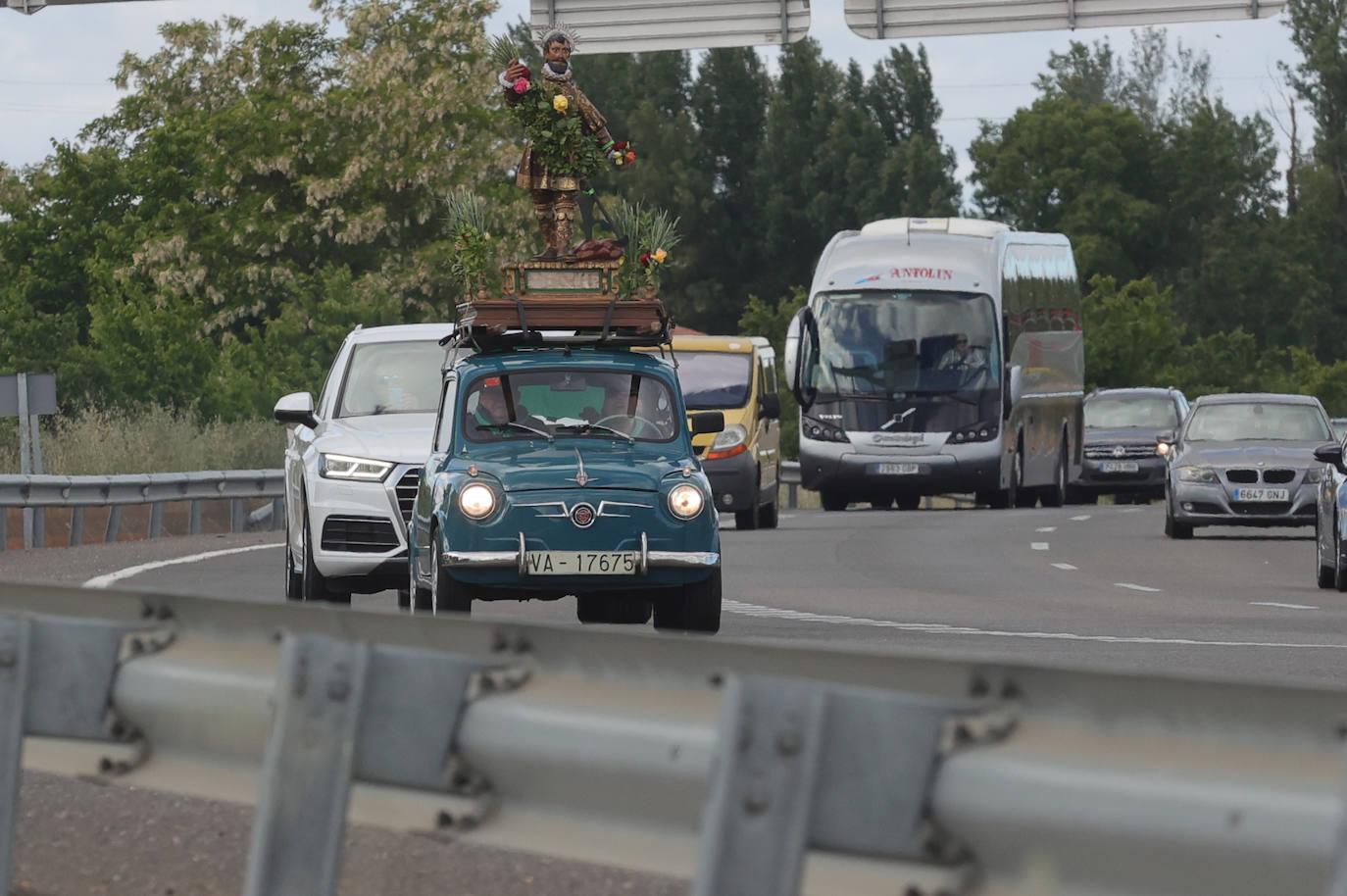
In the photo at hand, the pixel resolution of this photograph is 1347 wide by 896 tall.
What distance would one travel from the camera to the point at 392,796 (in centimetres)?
512

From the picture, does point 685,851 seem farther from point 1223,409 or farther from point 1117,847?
point 1223,409

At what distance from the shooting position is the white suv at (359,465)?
1698 centimetres

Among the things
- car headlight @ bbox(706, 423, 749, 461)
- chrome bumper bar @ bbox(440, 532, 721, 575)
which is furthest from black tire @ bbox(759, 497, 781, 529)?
chrome bumper bar @ bbox(440, 532, 721, 575)

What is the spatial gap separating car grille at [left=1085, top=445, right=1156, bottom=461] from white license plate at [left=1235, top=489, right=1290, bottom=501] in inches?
685

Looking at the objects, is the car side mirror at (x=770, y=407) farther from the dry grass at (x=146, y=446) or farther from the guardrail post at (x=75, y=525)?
the dry grass at (x=146, y=446)

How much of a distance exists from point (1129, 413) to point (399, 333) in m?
30.2

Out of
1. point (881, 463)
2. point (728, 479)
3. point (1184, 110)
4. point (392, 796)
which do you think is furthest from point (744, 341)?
point (1184, 110)

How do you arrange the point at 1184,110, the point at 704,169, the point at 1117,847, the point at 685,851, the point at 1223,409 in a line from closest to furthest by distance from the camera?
the point at 1117,847 → the point at 685,851 → the point at 1223,409 → the point at 704,169 → the point at 1184,110

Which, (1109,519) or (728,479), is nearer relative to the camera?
(728,479)

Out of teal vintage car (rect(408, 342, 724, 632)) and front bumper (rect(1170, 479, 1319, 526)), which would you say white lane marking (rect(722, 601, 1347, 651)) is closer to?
teal vintage car (rect(408, 342, 724, 632))

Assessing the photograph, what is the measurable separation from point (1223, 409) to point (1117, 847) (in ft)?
91.1

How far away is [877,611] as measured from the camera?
18641 millimetres

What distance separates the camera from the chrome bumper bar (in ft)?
47.4

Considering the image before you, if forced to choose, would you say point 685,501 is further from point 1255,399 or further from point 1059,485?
point 1059,485
